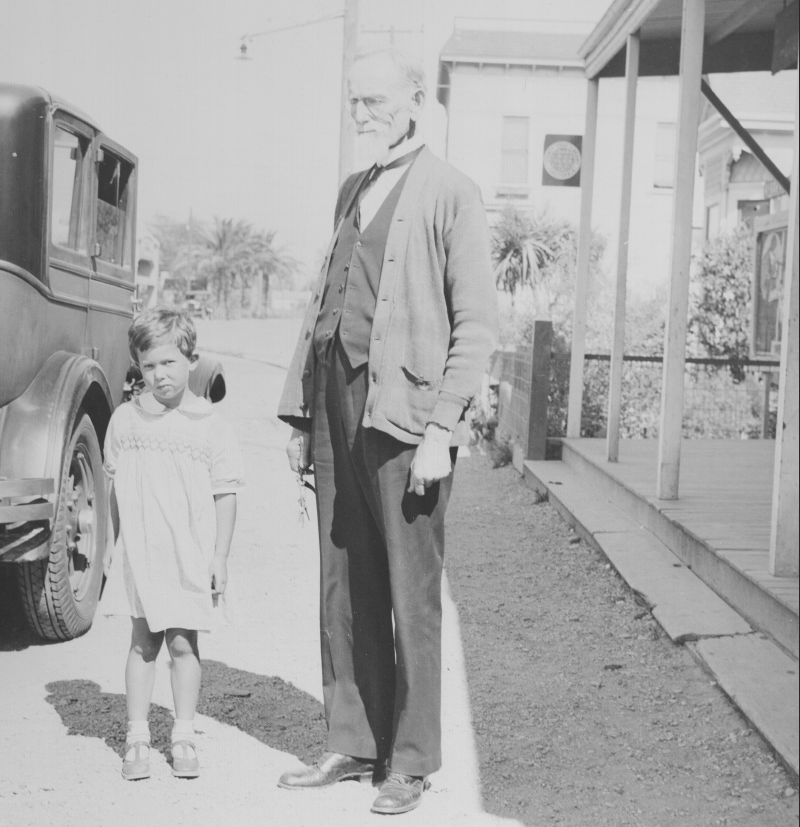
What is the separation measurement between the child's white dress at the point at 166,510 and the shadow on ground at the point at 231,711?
1.85ft

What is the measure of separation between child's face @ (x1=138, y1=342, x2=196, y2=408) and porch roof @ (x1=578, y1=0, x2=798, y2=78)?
4.49 metres

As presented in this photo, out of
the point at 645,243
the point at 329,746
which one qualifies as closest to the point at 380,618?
the point at 329,746

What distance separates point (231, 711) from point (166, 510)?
102cm

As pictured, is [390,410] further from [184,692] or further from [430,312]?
[184,692]

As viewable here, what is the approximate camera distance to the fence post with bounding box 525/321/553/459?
925cm

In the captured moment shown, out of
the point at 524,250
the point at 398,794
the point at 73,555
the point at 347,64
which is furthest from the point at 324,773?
the point at 524,250

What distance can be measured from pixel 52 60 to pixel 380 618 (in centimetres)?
369

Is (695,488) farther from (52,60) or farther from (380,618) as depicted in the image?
(52,60)

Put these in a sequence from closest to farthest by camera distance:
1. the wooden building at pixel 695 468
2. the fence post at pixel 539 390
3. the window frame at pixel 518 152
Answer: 1. the wooden building at pixel 695 468
2. the fence post at pixel 539 390
3. the window frame at pixel 518 152

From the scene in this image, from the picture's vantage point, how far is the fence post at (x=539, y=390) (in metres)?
9.25

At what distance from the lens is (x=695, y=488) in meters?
6.59

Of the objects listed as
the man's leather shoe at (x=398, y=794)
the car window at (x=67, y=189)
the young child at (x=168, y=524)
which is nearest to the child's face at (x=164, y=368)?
the young child at (x=168, y=524)

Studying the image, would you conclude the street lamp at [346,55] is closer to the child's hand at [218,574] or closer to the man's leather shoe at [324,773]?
the child's hand at [218,574]

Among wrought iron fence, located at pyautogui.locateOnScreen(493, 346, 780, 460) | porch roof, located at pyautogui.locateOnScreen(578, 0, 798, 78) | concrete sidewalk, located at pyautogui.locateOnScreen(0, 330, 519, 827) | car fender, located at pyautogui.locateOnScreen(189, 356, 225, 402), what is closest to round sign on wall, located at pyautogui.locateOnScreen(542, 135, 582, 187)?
porch roof, located at pyautogui.locateOnScreen(578, 0, 798, 78)
